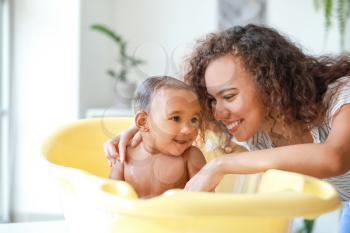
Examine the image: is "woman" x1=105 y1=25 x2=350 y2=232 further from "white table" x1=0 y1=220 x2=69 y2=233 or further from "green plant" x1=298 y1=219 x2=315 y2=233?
"green plant" x1=298 y1=219 x2=315 y2=233

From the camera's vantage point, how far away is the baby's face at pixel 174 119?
28.7 inches

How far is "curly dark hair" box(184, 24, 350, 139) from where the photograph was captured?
2.82 ft

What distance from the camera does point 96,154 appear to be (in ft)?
3.05

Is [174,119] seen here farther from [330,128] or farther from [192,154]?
[330,128]

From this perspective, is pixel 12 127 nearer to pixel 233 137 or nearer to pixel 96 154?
pixel 96 154

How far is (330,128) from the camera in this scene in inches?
34.7

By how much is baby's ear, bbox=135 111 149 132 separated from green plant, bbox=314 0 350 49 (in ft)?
5.45

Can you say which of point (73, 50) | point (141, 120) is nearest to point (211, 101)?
point (141, 120)

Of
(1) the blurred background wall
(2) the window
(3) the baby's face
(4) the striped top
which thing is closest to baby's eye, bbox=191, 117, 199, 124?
(3) the baby's face

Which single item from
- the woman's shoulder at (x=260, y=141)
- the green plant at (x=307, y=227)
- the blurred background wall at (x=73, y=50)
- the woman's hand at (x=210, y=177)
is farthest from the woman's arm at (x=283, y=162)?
the blurred background wall at (x=73, y=50)

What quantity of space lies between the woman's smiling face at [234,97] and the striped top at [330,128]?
12 centimetres

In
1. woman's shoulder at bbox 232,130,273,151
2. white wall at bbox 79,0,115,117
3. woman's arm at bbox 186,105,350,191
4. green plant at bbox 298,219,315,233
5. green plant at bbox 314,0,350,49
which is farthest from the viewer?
white wall at bbox 79,0,115,117

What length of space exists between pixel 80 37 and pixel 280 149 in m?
1.79

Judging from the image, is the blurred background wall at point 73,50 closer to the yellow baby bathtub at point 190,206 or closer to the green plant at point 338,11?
the green plant at point 338,11
